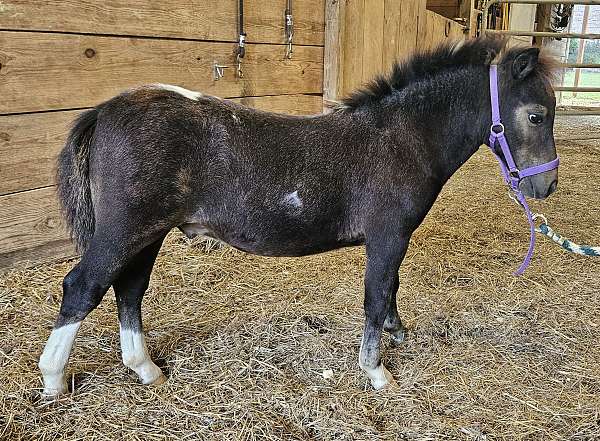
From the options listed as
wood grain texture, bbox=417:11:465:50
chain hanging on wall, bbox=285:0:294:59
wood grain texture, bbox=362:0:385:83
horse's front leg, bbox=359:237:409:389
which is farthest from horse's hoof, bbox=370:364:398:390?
wood grain texture, bbox=417:11:465:50

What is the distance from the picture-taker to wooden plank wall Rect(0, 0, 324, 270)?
2727 mm

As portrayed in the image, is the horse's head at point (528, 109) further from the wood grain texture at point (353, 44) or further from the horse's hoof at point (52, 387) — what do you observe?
the wood grain texture at point (353, 44)

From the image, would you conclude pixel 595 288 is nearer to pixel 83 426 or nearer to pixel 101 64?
pixel 83 426

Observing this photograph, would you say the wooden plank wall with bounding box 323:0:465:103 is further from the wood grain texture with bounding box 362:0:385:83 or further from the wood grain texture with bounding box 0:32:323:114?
the wood grain texture with bounding box 0:32:323:114

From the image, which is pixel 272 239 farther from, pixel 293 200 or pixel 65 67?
pixel 65 67

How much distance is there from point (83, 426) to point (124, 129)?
1049 mm

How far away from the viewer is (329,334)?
2498 millimetres

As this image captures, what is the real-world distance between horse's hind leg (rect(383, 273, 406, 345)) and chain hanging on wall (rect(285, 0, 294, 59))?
7.61 feet

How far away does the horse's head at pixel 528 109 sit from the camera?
1.95m

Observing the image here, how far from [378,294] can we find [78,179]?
1.22m

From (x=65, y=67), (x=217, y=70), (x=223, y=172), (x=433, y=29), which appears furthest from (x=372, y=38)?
(x=223, y=172)

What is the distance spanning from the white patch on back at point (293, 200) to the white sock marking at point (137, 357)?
32.2 inches

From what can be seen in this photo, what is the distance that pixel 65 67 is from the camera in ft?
9.46

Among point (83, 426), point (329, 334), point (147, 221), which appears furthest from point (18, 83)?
point (329, 334)
